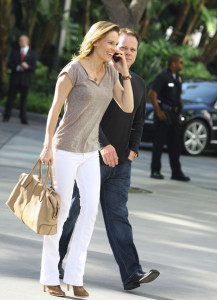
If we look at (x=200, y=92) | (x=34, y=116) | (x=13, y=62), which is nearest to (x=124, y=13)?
(x=200, y=92)

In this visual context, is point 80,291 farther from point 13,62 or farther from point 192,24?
point 192,24

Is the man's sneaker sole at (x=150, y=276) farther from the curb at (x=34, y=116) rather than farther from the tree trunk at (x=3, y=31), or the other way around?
the tree trunk at (x=3, y=31)

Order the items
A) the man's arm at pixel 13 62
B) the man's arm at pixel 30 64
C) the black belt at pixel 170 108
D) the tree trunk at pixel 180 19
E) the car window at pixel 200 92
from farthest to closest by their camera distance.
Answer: the tree trunk at pixel 180 19, the man's arm at pixel 13 62, the man's arm at pixel 30 64, the car window at pixel 200 92, the black belt at pixel 170 108

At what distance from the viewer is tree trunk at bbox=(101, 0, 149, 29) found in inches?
489

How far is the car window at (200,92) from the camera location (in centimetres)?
1972

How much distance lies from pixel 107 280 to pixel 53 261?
2.59 ft

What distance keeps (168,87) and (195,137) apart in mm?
4877

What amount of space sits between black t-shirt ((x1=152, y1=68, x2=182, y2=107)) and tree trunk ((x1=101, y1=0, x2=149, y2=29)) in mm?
1593

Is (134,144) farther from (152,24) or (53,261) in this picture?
(152,24)

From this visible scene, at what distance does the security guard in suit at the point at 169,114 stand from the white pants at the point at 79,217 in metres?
7.67

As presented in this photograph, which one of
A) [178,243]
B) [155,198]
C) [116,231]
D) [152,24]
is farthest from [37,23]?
[116,231]

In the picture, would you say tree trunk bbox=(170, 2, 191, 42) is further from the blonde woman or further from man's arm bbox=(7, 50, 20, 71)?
the blonde woman

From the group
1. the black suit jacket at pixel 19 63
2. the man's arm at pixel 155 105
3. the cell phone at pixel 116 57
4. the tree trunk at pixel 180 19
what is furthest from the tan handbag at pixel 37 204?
the tree trunk at pixel 180 19

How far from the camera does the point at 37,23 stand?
31203mm
